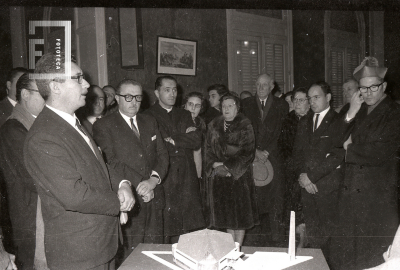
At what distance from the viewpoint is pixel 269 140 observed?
3506mm

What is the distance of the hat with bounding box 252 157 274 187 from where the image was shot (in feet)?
10.7

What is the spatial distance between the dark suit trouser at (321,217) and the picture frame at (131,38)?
105 inches

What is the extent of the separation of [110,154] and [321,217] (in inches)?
69.8

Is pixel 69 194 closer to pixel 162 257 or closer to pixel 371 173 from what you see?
pixel 162 257

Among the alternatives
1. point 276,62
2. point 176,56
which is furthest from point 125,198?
point 276,62

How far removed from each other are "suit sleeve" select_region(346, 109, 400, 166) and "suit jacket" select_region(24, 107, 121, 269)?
179 centimetres

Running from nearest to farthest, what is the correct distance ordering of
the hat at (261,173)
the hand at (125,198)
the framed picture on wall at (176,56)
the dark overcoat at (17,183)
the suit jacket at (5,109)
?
the hand at (125,198) → the dark overcoat at (17,183) → the suit jacket at (5,109) → the hat at (261,173) → the framed picture on wall at (176,56)

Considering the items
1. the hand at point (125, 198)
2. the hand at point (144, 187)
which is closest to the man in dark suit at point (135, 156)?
the hand at point (144, 187)

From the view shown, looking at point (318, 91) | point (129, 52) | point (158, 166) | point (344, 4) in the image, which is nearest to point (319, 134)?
point (318, 91)

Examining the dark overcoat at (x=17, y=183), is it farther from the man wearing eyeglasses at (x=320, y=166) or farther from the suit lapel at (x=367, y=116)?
the suit lapel at (x=367, y=116)

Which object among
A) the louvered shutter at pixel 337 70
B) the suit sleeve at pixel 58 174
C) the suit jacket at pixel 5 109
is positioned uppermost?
the louvered shutter at pixel 337 70

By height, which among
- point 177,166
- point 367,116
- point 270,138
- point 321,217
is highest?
point 367,116

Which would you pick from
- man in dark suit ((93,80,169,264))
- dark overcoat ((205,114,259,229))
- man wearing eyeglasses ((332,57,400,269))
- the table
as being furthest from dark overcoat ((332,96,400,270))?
man in dark suit ((93,80,169,264))

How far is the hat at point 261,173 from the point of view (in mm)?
3264
